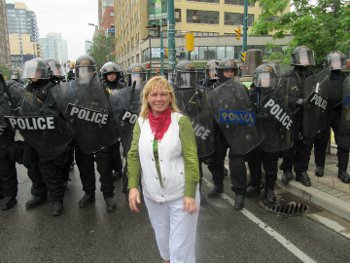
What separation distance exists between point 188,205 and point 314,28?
224 inches

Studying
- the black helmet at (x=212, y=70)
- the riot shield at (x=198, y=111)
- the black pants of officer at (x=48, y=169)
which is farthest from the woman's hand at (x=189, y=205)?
the black helmet at (x=212, y=70)

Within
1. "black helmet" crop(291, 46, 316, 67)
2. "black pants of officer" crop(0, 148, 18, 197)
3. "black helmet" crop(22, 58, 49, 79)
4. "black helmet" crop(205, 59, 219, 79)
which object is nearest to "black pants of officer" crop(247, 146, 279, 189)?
"black helmet" crop(291, 46, 316, 67)

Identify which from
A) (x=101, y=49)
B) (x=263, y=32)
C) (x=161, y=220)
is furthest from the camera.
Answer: (x=101, y=49)

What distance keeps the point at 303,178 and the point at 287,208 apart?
0.79m

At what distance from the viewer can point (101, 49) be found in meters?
56.2

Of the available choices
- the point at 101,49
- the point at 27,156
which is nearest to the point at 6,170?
the point at 27,156

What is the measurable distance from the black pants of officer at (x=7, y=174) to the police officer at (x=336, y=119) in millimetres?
4618

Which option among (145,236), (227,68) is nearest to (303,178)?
(227,68)

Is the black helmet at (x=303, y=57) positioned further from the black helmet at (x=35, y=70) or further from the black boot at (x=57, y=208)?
the black boot at (x=57, y=208)

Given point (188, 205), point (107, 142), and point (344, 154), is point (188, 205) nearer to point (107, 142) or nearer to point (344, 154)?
point (107, 142)

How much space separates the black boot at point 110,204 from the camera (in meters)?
4.61

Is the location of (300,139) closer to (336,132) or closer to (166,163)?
(336,132)

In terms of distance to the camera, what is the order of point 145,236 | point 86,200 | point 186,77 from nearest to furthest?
point 145,236 < point 186,77 < point 86,200

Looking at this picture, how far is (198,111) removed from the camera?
425cm
